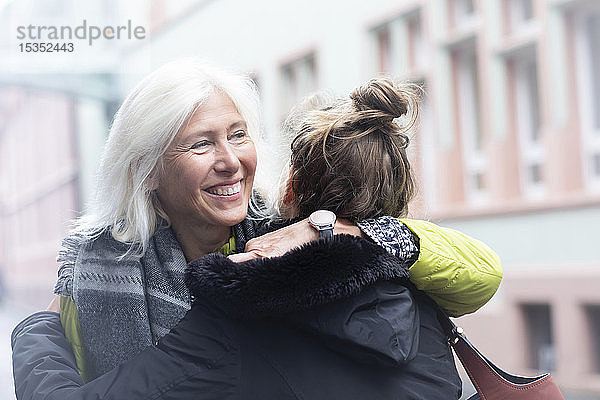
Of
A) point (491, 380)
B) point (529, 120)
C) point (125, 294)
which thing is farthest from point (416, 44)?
point (491, 380)

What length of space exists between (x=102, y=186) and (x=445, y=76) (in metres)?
8.45

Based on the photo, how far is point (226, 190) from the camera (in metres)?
2.12

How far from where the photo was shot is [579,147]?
347 inches

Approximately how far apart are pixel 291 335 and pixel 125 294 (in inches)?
23.4

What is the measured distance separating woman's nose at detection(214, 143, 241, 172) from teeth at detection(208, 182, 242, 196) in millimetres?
36

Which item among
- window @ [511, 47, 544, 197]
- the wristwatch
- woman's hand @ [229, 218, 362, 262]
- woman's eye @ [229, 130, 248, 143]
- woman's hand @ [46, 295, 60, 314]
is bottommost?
woman's hand @ [46, 295, 60, 314]

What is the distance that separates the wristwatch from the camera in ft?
5.76

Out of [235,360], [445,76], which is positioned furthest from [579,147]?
[235,360]

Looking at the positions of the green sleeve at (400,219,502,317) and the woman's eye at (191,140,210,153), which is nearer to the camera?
the green sleeve at (400,219,502,317)

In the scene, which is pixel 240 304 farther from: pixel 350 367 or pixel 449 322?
pixel 449 322

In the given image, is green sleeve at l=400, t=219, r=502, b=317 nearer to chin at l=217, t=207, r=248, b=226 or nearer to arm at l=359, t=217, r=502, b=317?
arm at l=359, t=217, r=502, b=317

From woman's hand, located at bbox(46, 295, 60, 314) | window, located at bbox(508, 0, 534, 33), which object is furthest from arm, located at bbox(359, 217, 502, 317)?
window, located at bbox(508, 0, 534, 33)

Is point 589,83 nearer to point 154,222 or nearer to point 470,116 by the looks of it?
point 470,116

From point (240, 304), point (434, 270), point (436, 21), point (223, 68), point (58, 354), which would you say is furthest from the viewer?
point (436, 21)
